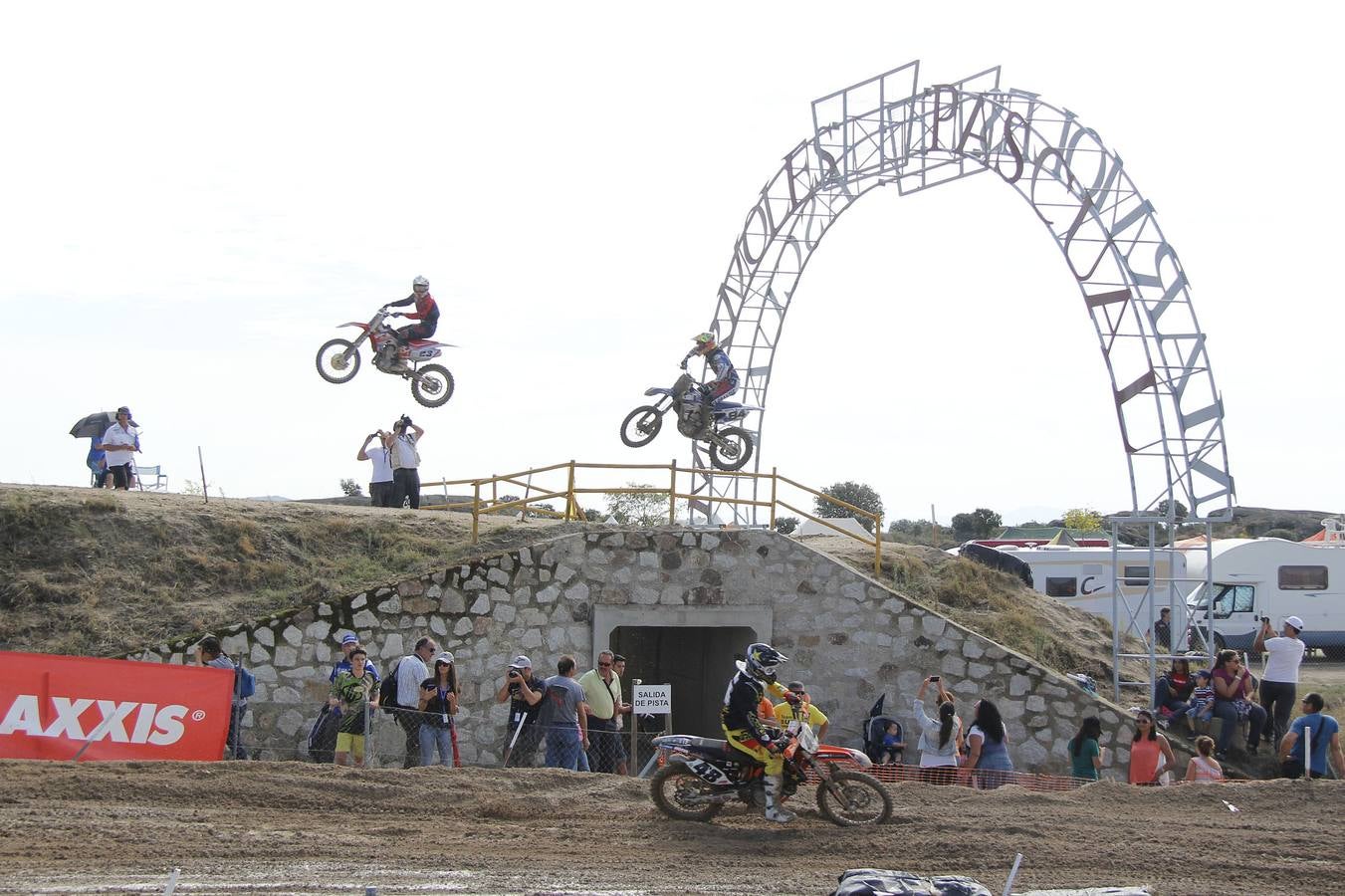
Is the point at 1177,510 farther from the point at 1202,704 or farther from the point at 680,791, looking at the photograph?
the point at 680,791

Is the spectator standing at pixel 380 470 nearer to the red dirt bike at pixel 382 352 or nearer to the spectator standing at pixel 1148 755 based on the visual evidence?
the red dirt bike at pixel 382 352

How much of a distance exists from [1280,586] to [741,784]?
74.1 feet

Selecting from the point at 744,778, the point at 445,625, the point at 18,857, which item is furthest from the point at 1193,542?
the point at 18,857

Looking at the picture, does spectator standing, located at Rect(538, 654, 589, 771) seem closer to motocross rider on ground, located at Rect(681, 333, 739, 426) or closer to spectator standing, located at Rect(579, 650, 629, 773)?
spectator standing, located at Rect(579, 650, 629, 773)

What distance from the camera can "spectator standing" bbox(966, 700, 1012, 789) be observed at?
48.9 feet

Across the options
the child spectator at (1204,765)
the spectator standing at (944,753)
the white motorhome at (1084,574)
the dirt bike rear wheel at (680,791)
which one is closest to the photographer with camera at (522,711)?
the dirt bike rear wheel at (680,791)

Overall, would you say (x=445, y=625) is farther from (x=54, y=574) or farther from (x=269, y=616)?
(x=54, y=574)

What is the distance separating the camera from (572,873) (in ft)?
33.9

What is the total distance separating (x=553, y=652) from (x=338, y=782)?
6504 millimetres

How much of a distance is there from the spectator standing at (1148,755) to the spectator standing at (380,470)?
11.4m

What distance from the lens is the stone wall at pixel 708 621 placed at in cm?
1830

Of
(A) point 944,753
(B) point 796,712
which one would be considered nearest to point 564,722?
(B) point 796,712

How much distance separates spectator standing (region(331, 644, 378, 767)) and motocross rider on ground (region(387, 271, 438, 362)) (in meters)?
6.77

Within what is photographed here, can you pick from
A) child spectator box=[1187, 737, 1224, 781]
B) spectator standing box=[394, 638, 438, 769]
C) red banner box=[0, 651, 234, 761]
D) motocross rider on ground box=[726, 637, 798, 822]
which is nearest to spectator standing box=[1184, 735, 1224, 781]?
child spectator box=[1187, 737, 1224, 781]
